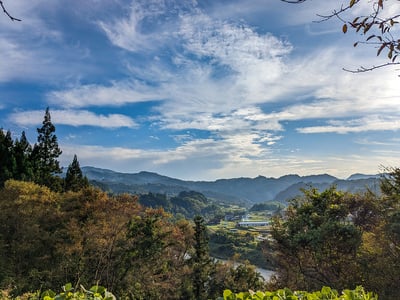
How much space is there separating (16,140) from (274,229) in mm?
19048

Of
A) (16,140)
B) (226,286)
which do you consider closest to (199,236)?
(226,286)

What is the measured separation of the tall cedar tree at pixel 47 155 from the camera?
22250 millimetres

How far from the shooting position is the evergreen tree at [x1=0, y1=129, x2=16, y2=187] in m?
18.9

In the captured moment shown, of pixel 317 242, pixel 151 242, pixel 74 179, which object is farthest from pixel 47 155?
pixel 317 242

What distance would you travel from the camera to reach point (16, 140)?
21.5m

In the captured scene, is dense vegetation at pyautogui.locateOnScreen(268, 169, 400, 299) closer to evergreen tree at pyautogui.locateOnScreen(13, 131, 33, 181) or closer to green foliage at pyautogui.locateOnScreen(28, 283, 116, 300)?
green foliage at pyautogui.locateOnScreen(28, 283, 116, 300)

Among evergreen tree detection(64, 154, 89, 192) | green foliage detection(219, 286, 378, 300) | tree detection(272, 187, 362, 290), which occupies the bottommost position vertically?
tree detection(272, 187, 362, 290)

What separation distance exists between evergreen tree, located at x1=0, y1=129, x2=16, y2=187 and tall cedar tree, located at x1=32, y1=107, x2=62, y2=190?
232 cm

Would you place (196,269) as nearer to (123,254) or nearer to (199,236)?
(199,236)

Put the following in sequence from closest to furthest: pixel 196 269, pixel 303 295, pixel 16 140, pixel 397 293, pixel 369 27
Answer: pixel 369 27, pixel 303 295, pixel 397 293, pixel 196 269, pixel 16 140

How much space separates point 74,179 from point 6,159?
5.63 meters

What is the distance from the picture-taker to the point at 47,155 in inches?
917

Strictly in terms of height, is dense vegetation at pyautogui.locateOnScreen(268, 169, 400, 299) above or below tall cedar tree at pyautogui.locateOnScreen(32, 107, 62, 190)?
below

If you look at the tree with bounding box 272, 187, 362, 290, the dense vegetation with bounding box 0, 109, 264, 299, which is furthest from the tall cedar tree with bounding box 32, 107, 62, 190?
the tree with bounding box 272, 187, 362, 290
